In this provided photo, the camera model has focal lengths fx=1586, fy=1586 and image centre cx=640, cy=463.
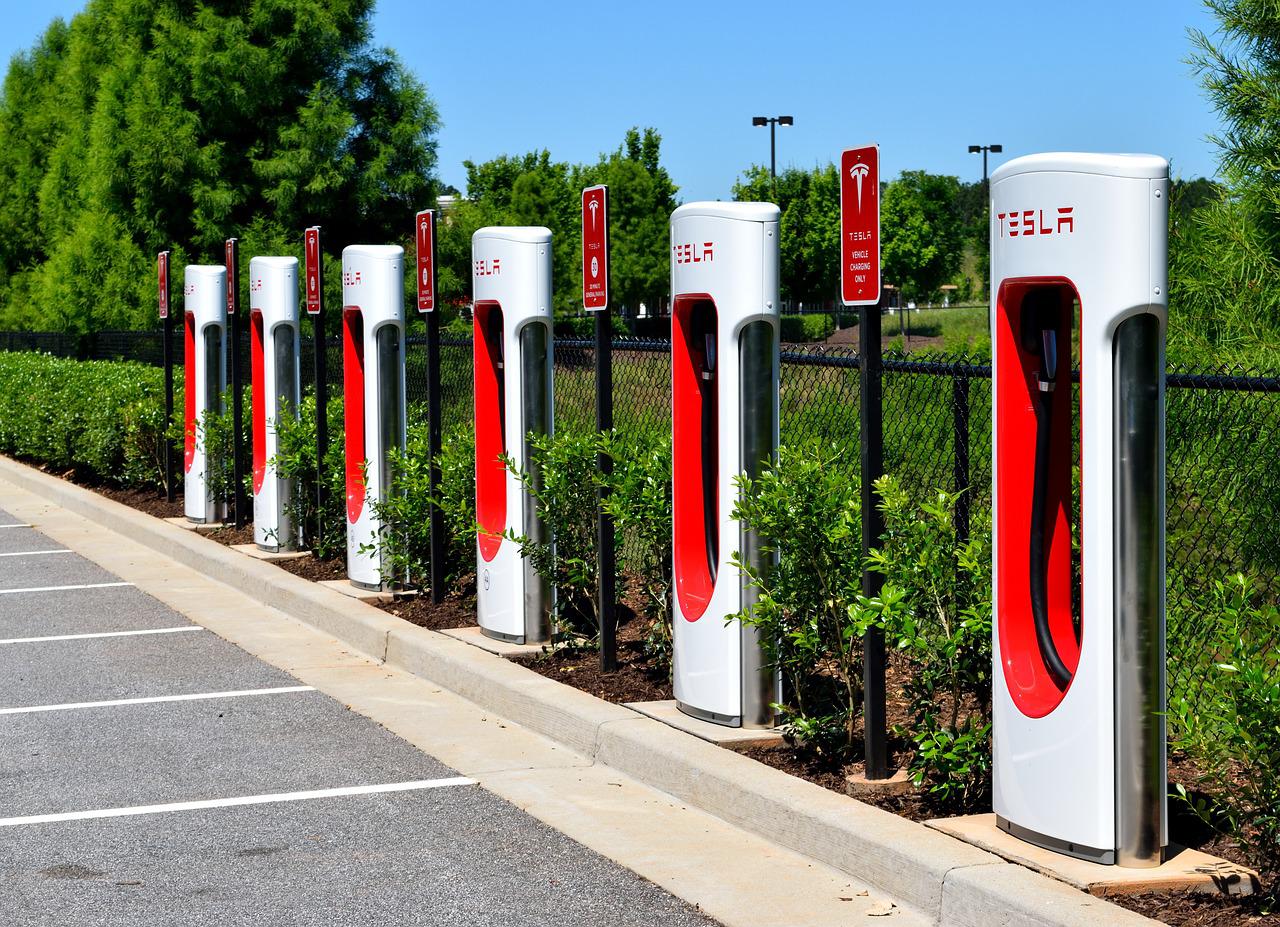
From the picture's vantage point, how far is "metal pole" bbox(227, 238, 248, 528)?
1348cm

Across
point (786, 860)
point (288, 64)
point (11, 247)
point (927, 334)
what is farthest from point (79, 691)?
point (927, 334)

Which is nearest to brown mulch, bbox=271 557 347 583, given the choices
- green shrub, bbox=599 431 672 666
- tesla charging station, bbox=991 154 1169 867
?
green shrub, bbox=599 431 672 666

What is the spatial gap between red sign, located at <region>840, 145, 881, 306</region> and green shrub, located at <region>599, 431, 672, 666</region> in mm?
1974

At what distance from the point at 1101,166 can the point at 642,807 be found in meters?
2.92

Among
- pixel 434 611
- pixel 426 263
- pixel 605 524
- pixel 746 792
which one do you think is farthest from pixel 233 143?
pixel 746 792

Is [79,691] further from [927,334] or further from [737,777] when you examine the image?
[927,334]

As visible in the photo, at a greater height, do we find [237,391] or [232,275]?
[232,275]

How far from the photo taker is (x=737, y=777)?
5.77 metres

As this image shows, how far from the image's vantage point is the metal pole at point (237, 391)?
13484mm

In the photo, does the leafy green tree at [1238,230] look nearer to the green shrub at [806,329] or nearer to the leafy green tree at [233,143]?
the leafy green tree at [233,143]

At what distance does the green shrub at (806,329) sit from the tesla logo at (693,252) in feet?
198

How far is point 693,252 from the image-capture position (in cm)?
659

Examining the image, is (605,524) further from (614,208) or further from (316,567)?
(614,208)

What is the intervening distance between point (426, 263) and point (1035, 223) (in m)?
5.35
